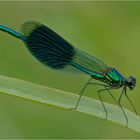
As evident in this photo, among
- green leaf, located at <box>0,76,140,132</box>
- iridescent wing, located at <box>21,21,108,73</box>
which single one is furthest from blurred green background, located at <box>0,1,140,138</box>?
green leaf, located at <box>0,76,140,132</box>

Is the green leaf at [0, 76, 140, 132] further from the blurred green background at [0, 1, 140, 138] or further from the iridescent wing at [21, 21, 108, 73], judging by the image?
the blurred green background at [0, 1, 140, 138]

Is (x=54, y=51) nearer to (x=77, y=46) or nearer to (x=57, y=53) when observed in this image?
(x=57, y=53)

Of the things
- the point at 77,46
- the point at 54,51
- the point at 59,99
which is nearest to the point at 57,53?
the point at 54,51

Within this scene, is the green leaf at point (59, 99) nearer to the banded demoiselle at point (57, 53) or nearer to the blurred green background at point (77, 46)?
the banded demoiselle at point (57, 53)

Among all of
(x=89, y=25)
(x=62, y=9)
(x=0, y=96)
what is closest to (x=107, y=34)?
(x=89, y=25)

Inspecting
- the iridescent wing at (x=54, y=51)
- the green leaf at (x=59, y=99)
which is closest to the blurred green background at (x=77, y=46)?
the iridescent wing at (x=54, y=51)
